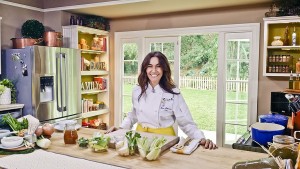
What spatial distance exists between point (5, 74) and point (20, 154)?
2.72m

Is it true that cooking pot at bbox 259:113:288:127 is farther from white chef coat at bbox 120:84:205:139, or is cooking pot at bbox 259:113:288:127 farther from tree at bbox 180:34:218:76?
tree at bbox 180:34:218:76

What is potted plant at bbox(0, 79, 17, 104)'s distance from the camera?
374 centimetres

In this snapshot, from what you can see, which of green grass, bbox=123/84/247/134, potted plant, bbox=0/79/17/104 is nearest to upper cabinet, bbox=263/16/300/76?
green grass, bbox=123/84/247/134

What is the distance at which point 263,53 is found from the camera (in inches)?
157

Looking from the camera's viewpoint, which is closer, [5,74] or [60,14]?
[5,74]

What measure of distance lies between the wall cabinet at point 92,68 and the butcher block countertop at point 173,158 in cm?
306

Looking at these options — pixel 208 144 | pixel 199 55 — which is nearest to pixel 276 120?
pixel 208 144

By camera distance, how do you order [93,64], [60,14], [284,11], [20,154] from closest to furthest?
[20,154] → [284,11] → [60,14] → [93,64]

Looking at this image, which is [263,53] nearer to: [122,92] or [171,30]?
[171,30]

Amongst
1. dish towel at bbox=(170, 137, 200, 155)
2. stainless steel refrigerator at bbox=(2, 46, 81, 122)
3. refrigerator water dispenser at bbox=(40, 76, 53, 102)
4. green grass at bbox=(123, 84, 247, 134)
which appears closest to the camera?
dish towel at bbox=(170, 137, 200, 155)

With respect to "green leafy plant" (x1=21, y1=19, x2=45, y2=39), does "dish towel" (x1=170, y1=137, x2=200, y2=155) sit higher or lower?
lower

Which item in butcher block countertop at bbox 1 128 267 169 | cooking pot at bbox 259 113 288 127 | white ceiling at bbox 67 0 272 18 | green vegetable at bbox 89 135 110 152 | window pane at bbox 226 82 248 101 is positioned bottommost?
butcher block countertop at bbox 1 128 267 169

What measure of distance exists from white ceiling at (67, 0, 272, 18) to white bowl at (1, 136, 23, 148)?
2656 mm

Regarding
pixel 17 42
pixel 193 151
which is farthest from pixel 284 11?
pixel 17 42
